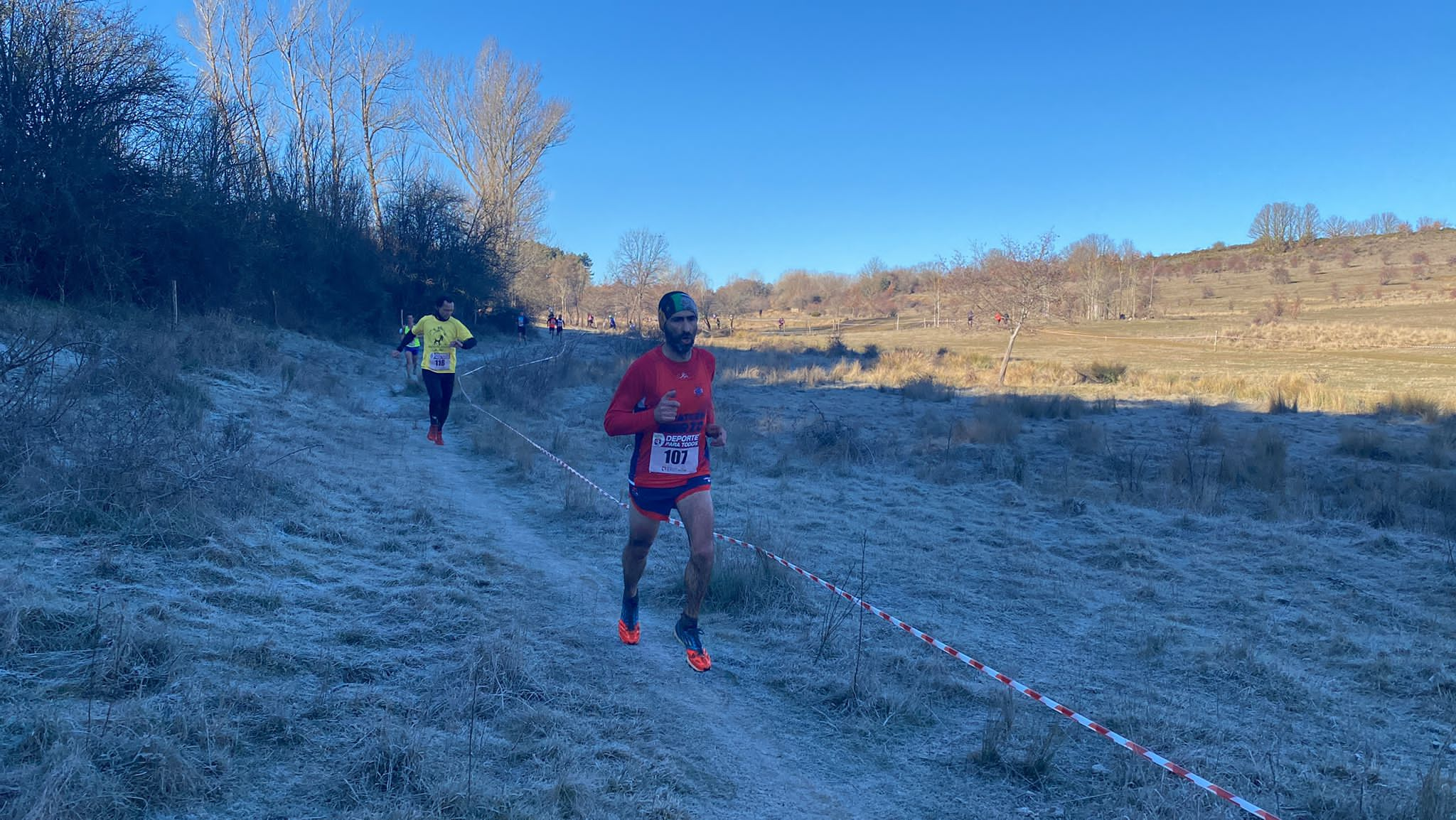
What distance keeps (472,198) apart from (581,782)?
4754cm

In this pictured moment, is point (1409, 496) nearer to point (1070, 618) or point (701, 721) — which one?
point (1070, 618)

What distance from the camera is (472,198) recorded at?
1829 inches

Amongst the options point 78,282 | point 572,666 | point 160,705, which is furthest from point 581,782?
point 78,282

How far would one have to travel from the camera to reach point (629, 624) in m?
4.59

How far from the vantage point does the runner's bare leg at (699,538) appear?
4.25 meters

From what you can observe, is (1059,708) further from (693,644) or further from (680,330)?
(680,330)

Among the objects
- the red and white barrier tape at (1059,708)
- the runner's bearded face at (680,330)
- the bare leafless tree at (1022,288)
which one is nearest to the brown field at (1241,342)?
the bare leafless tree at (1022,288)

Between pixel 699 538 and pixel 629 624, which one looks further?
pixel 629 624

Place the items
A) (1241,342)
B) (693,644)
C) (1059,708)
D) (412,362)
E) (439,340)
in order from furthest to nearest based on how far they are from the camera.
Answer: (1241,342) → (412,362) → (439,340) → (693,644) → (1059,708)

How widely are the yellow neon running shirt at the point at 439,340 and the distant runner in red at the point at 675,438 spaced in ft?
23.4

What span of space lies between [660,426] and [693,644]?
47.4 inches

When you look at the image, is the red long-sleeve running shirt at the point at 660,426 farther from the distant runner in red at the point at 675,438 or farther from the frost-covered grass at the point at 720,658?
the frost-covered grass at the point at 720,658

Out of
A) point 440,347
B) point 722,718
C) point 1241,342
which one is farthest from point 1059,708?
point 1241,342

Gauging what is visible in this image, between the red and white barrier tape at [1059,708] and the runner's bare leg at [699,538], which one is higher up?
the runner's bare leg at [699,538]
